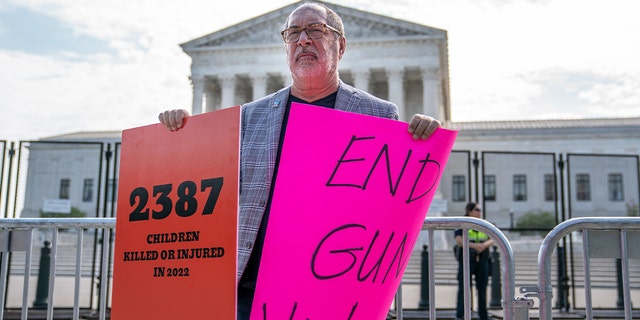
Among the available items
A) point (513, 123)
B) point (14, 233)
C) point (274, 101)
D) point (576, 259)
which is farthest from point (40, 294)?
point (513, 123)

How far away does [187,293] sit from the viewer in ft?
6.48

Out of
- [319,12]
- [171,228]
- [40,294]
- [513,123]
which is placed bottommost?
[40,294]

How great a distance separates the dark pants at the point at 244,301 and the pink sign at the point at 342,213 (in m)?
0.16

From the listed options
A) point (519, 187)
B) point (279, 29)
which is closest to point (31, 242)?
point (519, 187)

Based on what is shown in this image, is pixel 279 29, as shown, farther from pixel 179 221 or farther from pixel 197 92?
pixel 179 221

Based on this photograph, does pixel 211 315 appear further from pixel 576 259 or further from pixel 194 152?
pixel 576 259

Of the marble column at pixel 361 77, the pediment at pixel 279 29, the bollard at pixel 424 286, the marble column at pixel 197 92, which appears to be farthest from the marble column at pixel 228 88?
the bollard at pixel 424 286

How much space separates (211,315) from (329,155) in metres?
0.66

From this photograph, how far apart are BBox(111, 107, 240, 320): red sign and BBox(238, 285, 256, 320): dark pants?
24cm

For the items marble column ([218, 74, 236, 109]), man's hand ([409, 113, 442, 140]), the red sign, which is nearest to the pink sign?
man's hand ([409, 113, 442, 140])

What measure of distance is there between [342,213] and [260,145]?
0.58 meters

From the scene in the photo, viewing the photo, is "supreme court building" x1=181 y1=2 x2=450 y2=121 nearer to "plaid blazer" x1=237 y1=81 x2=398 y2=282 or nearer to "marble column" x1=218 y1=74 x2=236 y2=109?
"marble column" x1=218 y1=74 x2=236 y2=109

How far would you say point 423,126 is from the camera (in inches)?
Result: 81.6

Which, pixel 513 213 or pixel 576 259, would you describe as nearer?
pixel 513 213
